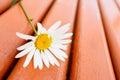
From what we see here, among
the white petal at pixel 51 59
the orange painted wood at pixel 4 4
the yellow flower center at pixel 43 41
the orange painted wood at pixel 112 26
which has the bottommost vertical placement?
the orange painted wood at pixel 112 26

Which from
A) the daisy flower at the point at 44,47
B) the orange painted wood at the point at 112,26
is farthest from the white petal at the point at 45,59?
the orange painted wood at the point at 112,26

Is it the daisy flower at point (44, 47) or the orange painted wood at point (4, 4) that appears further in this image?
the orange painted wood at point (4, 4)

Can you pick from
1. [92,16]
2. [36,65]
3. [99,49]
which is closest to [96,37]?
[99,49]

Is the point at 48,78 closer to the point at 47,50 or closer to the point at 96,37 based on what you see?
the point at 47,50

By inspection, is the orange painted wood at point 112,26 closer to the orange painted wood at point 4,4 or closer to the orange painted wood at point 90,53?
the orange painted wood at point 90,53

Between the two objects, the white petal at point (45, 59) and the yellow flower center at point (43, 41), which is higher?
the yellow flower center at point (43, 41)

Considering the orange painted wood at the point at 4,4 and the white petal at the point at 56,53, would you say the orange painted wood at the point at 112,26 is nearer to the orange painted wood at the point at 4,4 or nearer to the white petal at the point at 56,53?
the white petal at the point at 56,53

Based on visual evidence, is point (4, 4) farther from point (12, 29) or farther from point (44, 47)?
point (44, 47)
